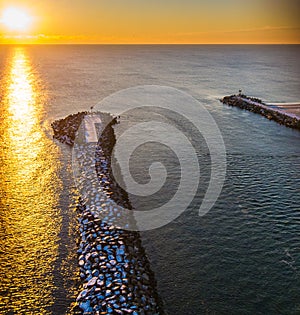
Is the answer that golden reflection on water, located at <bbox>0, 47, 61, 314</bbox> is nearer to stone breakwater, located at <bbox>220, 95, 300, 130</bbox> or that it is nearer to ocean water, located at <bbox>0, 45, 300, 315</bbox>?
ocean water, located at <bbox>0, 45, 300, 315</bbox>

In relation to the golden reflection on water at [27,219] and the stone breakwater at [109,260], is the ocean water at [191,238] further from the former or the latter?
the stone breakwater at [109,260]

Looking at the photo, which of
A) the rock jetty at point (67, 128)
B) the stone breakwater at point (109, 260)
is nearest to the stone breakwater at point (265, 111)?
the rock jetty at point (67, 128)

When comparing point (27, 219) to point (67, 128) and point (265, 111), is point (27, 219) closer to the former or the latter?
point (67, 128)

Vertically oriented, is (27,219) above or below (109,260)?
above

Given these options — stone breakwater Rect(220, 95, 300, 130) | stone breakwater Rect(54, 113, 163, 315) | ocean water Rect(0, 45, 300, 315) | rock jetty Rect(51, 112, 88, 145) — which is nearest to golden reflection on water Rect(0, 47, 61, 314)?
ocean water Rect(0, 45, 300, 315)

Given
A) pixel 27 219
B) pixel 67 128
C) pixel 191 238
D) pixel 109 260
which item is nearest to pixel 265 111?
pixel 67 128

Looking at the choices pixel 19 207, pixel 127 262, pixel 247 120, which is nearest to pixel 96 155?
pixel 19 207
